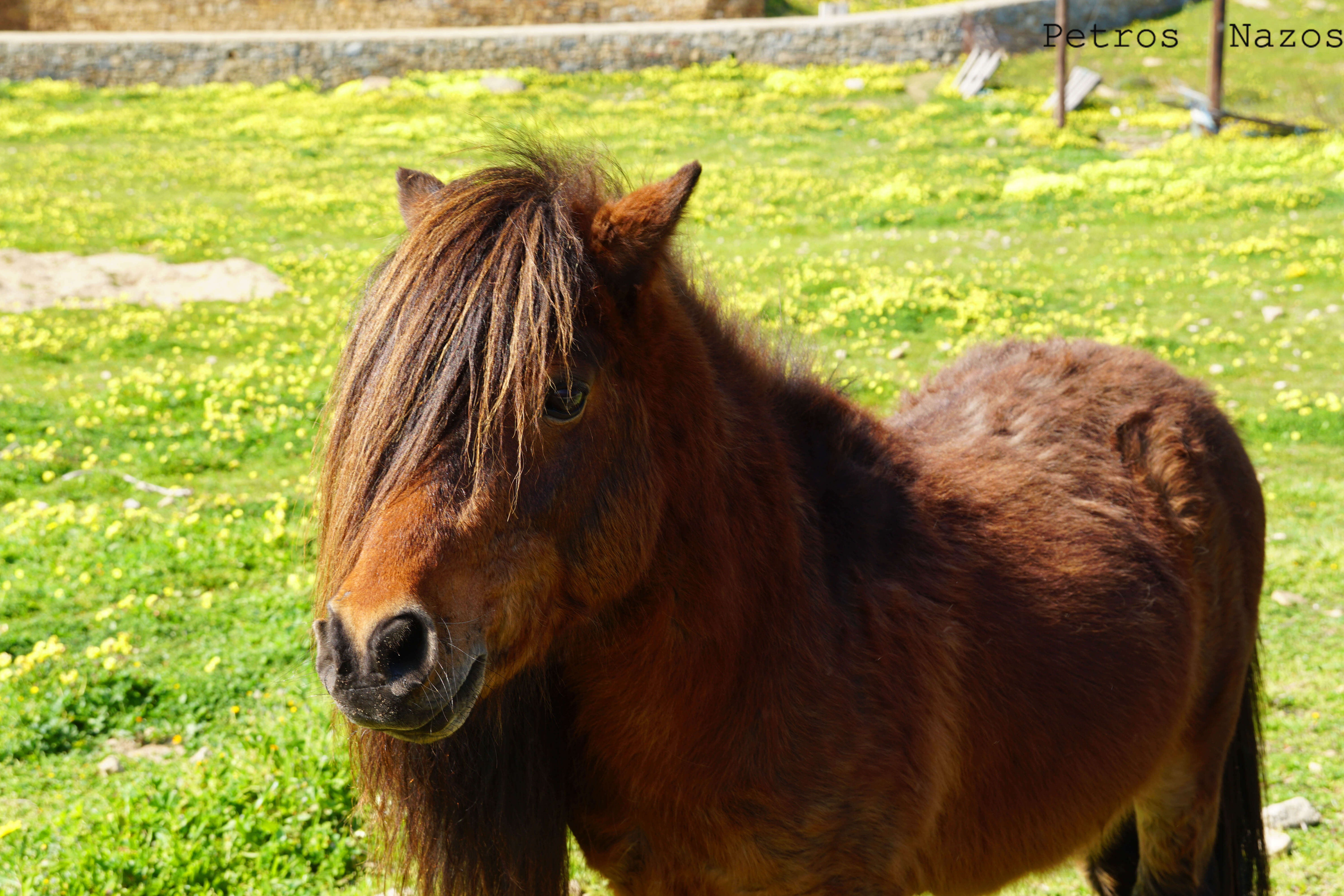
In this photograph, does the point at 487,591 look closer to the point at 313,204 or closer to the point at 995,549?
the point at 995,549

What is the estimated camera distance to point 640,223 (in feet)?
7.66

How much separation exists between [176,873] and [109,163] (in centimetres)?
2189

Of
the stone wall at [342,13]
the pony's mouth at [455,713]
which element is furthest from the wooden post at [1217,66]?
the pony's mouth at [455,713]

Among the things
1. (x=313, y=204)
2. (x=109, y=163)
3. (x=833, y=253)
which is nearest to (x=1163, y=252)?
(x=833, y=253)

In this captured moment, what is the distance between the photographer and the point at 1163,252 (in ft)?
46.2

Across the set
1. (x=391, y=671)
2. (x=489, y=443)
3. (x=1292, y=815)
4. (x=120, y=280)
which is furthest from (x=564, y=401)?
(x=120, y=280)

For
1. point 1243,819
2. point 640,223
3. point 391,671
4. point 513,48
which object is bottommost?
point 1243,819

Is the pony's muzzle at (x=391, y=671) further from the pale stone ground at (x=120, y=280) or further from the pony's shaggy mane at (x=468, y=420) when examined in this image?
the pale stone ground at (x=120, y=280)

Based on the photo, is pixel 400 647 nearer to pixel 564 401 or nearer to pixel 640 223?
pixel 564 401

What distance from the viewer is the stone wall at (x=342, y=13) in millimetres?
38188

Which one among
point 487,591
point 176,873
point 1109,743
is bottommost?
point 176,873

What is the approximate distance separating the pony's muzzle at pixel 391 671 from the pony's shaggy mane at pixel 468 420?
0.81 ft

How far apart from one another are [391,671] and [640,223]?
1077 millimetres

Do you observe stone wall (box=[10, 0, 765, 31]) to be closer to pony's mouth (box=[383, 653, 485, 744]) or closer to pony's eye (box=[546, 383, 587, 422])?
pony's eye (box=[546, 383, 587, 422])
